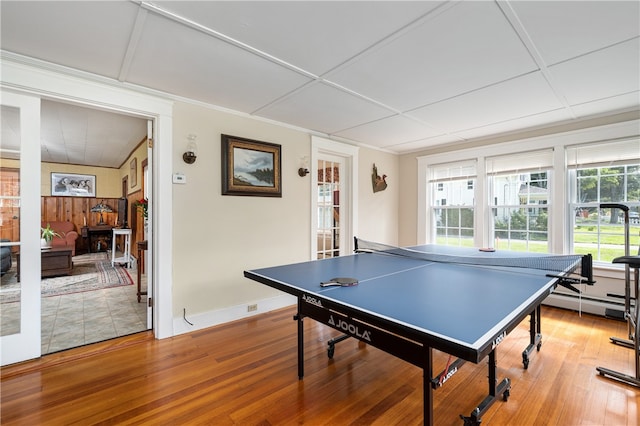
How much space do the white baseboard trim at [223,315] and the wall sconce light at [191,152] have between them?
159 cm

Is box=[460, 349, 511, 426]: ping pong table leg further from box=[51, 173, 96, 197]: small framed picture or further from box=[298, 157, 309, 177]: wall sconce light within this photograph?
box=[51, 173, 96, 197]: small framed picture

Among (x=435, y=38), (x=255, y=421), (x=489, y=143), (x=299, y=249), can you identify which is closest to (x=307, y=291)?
(x=255, y=421)

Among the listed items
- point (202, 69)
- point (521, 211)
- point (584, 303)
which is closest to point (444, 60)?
point (202, 69)

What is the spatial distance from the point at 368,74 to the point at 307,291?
1833 mm

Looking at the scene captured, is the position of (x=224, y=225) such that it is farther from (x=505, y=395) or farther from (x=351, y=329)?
(x=505, y=395)

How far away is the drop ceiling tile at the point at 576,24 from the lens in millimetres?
1589

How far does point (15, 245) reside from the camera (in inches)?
89.6

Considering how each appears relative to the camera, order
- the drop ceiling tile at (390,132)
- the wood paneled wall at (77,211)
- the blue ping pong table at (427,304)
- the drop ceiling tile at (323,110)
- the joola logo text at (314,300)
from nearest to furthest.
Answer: the blue ping pong table at (427,304) < the joola logo text at (314,300) < the drop ceiling tile at (323,110) < the drop ceiling tile at (390,132) < the wood paneled wall at (77,211)

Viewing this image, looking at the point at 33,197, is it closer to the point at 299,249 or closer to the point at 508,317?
the point at 299,249

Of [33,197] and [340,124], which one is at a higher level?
[340,124]

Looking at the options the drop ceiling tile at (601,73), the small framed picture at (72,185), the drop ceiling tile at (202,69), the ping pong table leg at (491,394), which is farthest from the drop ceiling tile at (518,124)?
the small framed picture at (72,185)

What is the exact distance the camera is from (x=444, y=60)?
7.10 feet

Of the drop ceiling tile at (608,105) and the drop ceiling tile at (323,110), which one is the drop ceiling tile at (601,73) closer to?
the drop ceiling tile at (608,105)

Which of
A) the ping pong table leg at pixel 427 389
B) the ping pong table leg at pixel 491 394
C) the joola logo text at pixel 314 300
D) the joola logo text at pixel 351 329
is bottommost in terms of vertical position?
the ping pong table leg at pixel 491 394
